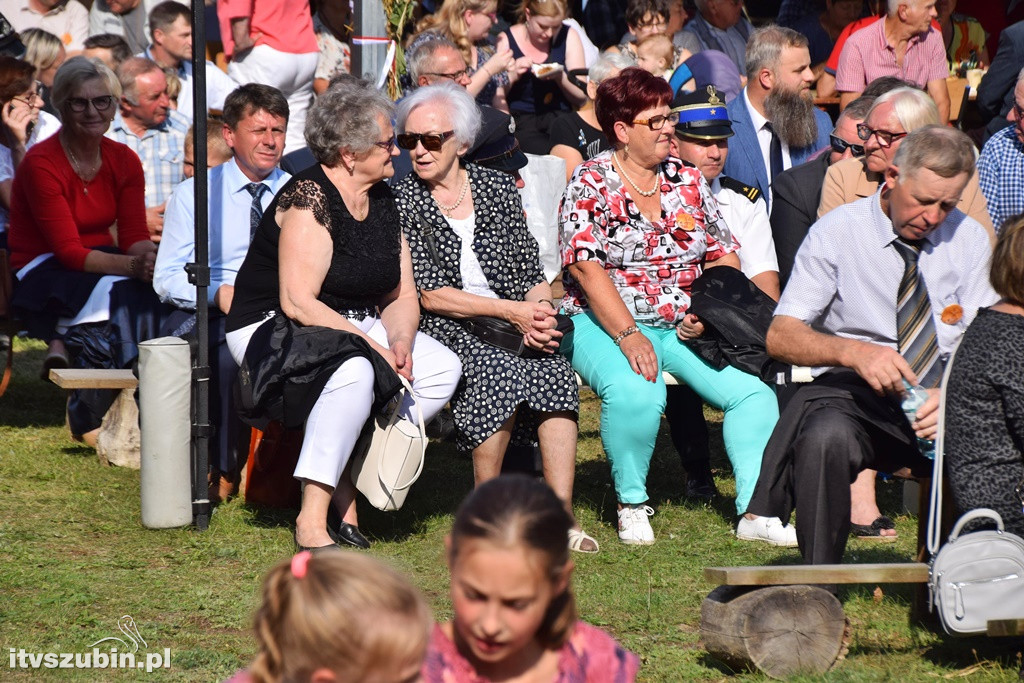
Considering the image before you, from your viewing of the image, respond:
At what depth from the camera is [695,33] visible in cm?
912

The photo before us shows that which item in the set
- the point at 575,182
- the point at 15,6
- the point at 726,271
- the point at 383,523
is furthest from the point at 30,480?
the point at 15,6

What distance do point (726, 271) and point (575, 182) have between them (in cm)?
75

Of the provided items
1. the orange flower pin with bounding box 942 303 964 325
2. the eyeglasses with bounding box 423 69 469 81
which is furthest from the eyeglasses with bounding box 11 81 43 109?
the orange flower pin with bounding box 942 303 964 325

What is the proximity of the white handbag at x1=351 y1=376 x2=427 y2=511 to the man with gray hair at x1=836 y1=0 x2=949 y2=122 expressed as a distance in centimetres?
446

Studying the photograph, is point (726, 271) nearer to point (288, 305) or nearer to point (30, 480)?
point (288, 305)

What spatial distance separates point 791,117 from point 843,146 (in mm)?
768

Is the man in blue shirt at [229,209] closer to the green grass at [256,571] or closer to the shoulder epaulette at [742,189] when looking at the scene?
the green grass at [256,571]

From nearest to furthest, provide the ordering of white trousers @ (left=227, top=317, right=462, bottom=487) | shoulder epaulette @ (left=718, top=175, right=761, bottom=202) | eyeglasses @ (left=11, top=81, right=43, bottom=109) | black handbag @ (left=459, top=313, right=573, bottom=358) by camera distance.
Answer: white trousers @ (left=227, top=317, right=462, bottom=487), black handbag @ (left=459, top=313, right=573, bottom=358), shoulder epaulette @ (left=718, top=175, right=761, bottom=202), eyeglasses @ (left=11, top=81, right=43, bottom=109)

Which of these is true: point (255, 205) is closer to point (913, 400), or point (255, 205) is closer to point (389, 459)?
point (389, 459)

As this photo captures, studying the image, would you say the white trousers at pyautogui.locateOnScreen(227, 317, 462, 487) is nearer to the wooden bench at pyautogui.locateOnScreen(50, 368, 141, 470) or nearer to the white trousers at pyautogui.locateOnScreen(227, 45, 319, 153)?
the wooden bench at pyautogui.locateOnScreen(50, 368, 141, 470)

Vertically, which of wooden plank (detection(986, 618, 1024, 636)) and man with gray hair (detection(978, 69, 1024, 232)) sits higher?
man with gray hair (detection(978, 69, 1024, 232))

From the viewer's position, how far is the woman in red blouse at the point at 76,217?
248 inches

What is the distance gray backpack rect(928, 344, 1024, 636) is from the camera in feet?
11.9

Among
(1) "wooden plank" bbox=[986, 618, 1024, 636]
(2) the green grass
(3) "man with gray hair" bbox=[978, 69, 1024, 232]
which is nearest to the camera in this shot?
(1) "wooden plank" bbox=[986, 618, 1024, 636]
